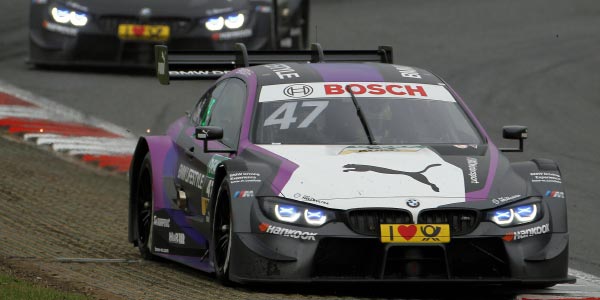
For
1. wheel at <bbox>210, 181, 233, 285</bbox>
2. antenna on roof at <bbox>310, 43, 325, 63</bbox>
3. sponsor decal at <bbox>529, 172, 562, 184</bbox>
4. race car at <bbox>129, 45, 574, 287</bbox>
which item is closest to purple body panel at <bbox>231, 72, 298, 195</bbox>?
race car at <bbox>129, 45, 574, 287</bbox>

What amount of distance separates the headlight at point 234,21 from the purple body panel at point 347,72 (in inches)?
398

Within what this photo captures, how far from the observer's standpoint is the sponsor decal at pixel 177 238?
1059 centimetres

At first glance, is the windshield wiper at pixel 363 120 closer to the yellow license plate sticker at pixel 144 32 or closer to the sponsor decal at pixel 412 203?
the sponsor decal at pixel 412 203

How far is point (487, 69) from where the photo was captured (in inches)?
875

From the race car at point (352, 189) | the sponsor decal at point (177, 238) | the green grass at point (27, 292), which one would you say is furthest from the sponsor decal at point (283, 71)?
the green grass at point (27, 292)

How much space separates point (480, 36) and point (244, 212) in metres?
16.8

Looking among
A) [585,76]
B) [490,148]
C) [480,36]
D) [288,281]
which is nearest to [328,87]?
[490,148]

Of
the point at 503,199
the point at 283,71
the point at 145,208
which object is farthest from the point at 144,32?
the point at 503,199

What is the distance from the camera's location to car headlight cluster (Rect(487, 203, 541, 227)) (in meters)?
8.86

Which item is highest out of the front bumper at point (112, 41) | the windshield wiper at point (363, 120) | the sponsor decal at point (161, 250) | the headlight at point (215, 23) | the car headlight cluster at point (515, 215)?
the windshield wiper at point (363, 120)

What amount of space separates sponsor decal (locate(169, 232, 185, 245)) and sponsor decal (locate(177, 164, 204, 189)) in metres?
0.34

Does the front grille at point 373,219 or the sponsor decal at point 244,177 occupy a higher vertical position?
the sponsor decal at point 244,177

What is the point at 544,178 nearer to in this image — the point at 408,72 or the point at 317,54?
the point at 408,72

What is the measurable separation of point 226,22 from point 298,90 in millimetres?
10663
